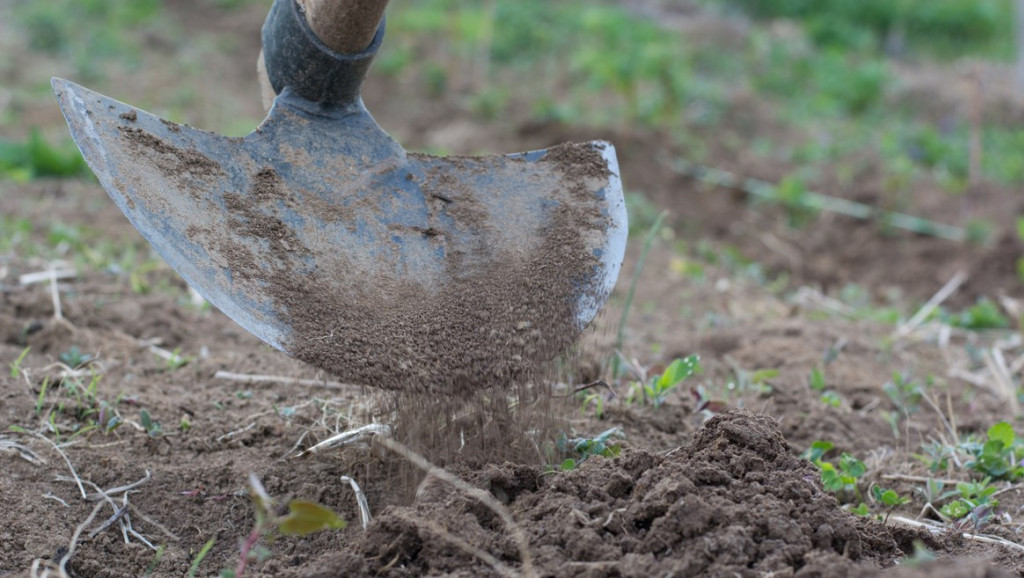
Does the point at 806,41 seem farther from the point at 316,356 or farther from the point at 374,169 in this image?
the point at 316,356

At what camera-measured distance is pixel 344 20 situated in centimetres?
232

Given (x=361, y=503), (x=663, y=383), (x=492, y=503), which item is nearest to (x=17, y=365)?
(x=361, y=503)

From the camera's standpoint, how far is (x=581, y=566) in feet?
5.19

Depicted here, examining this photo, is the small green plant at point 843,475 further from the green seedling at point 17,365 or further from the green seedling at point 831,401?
the green seedling at point 17,365

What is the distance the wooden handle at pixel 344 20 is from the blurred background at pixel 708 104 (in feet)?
5.85

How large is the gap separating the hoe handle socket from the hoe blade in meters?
0.04

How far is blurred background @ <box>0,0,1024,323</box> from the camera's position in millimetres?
4961

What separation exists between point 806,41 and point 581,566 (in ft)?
27.8

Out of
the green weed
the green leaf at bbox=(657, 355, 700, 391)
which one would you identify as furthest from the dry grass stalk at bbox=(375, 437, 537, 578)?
the green weed

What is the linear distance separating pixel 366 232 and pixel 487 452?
23.7 inches

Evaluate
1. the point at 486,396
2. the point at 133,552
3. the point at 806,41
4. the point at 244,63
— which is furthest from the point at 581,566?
the point at 806,41

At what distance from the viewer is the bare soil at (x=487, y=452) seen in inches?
65.1

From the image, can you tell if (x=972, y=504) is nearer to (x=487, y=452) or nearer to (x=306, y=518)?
(x=487, y=452)

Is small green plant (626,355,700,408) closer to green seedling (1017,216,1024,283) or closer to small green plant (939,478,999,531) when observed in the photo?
small green plant (939,478,999,531)
